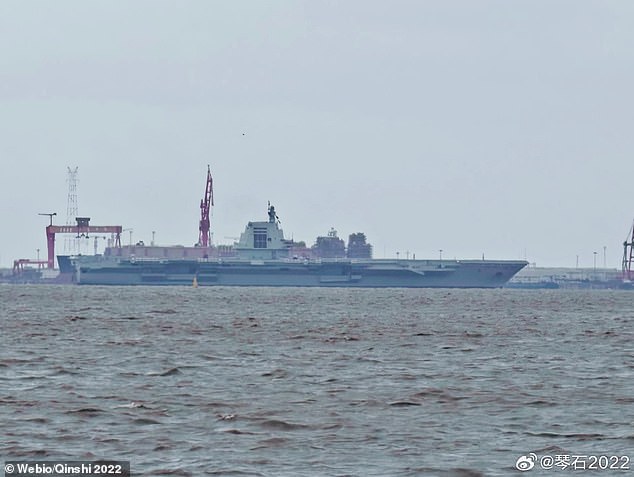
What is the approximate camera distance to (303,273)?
160m

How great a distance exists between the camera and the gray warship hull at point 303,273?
156375 mm

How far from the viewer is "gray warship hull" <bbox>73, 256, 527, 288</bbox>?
156 metres

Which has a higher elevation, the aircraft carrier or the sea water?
the aircraft carrier

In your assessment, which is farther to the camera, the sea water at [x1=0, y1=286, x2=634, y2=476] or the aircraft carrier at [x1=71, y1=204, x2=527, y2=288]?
the aircraft carrier at [x1=71, y1=204, x2=527, y2=288]

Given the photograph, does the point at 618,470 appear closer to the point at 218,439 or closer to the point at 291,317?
the point at 218,439

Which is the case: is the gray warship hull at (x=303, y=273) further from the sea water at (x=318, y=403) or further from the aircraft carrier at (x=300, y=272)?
the sea water at (x=318, y=403)

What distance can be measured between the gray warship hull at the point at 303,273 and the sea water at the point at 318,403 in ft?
359

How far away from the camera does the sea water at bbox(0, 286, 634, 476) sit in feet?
62.5

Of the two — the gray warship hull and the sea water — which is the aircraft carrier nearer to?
the gray warship hull

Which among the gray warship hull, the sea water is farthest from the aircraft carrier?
the sea water

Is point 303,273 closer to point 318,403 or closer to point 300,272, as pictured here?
point 300,272

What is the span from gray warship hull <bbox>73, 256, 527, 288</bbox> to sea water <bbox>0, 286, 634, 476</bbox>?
109510 mm

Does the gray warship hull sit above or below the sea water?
above

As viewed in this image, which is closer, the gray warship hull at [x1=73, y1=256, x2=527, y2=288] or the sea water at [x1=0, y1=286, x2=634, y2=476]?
the sea water at [x1=0, y1=286, x2=634, y2=476]
